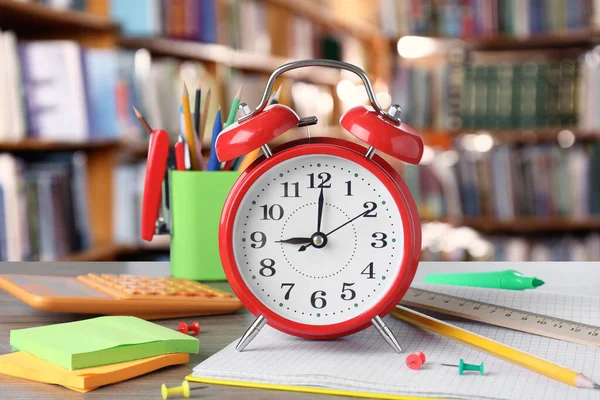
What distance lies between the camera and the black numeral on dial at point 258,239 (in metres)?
0.72

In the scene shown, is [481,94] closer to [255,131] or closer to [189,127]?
[189,127]

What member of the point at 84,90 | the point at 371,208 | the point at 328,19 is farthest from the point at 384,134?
the point at 328,19

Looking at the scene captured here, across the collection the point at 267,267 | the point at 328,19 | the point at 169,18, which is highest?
the point at 328,19

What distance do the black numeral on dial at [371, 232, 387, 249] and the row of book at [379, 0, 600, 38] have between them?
9.42ft

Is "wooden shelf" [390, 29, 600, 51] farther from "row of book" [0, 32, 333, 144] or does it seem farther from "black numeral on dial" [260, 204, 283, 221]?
"black numeral on dial" [260, 204, 283, 221]

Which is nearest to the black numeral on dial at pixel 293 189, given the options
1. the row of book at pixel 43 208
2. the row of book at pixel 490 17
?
the row of book at pixel 43 208

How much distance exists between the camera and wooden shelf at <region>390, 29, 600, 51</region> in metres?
3.42

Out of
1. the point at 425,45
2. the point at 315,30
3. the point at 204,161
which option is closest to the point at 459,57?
the point at 425,45

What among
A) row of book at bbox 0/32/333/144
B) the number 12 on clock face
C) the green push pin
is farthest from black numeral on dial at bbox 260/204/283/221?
row of book at bbox 0/32/333/144

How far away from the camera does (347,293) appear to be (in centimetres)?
71

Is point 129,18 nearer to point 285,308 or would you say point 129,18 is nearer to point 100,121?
point 100,121

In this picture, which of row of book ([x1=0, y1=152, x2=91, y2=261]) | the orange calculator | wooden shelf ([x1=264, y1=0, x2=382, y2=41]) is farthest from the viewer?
wooden shelf ([x1=264, y1=0, x2=382, y2=41])

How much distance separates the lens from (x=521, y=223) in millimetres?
3354

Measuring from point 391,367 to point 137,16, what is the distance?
221 cm
